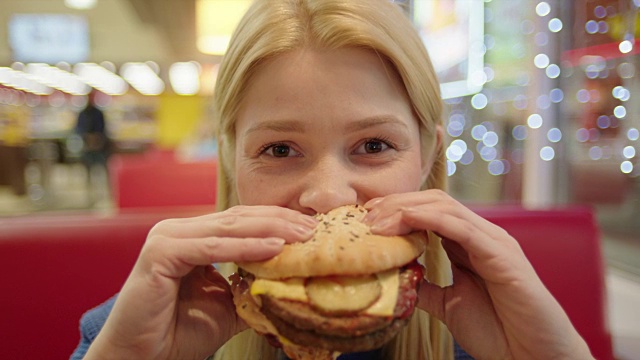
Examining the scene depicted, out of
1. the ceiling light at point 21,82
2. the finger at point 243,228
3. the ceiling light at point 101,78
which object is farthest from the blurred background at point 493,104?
the ceiling light at point 101,78

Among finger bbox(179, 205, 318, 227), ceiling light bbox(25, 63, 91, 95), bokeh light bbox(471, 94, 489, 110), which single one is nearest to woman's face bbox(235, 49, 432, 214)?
finger bbox(179, 205, 318, 227)

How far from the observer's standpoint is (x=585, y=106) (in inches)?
148

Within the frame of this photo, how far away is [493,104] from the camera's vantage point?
262 inches

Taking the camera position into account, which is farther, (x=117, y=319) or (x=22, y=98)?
(x=22, y=98)

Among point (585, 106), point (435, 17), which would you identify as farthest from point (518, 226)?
point (435, 17)

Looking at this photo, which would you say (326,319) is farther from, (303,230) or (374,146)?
(374,146)

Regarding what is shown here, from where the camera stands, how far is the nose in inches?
42.1

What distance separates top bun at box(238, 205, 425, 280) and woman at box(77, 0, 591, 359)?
24mm

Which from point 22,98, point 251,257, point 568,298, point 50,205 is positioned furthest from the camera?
point 22,98

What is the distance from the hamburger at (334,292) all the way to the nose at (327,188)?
0.12 m

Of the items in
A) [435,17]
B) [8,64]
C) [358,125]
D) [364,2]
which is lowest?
[358,125]

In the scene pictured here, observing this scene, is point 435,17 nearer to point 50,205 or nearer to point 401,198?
point 401,198

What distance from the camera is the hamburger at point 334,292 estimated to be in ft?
2.69

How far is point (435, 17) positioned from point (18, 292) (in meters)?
3.74
